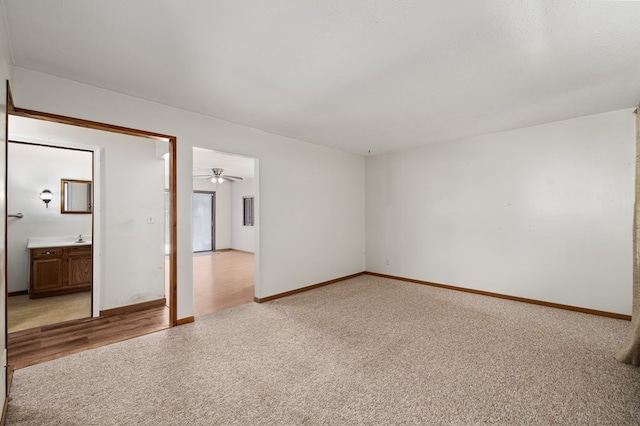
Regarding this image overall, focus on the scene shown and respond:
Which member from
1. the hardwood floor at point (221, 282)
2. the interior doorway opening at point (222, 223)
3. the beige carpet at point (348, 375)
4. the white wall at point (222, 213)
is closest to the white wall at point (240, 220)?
the interior doorway opening at point (222, 223)

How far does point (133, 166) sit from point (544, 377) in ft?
16.2

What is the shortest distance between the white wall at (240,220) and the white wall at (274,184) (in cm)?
458

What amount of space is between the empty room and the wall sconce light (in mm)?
91

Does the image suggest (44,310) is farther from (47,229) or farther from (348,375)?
(348,375)

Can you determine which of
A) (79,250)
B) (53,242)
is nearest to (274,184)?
(79,250)

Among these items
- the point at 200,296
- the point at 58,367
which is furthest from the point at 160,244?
the point at 58,367

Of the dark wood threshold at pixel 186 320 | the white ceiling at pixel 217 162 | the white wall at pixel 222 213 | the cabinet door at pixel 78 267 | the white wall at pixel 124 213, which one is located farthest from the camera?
the white wall at pixel 222 213

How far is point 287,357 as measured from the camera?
8.16 feet

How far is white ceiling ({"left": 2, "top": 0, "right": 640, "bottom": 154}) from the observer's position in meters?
1.72

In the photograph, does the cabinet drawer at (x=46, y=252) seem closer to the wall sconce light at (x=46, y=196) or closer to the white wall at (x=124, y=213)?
the wall sconce light at (x=46, y=196)

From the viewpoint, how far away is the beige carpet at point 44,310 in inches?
131

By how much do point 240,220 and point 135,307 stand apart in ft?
19.8

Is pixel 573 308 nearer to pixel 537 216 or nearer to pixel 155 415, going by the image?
pixel 537 216

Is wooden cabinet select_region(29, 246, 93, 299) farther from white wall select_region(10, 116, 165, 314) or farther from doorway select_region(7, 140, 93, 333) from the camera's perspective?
white wall select_region(10, 116, 165, 314)
